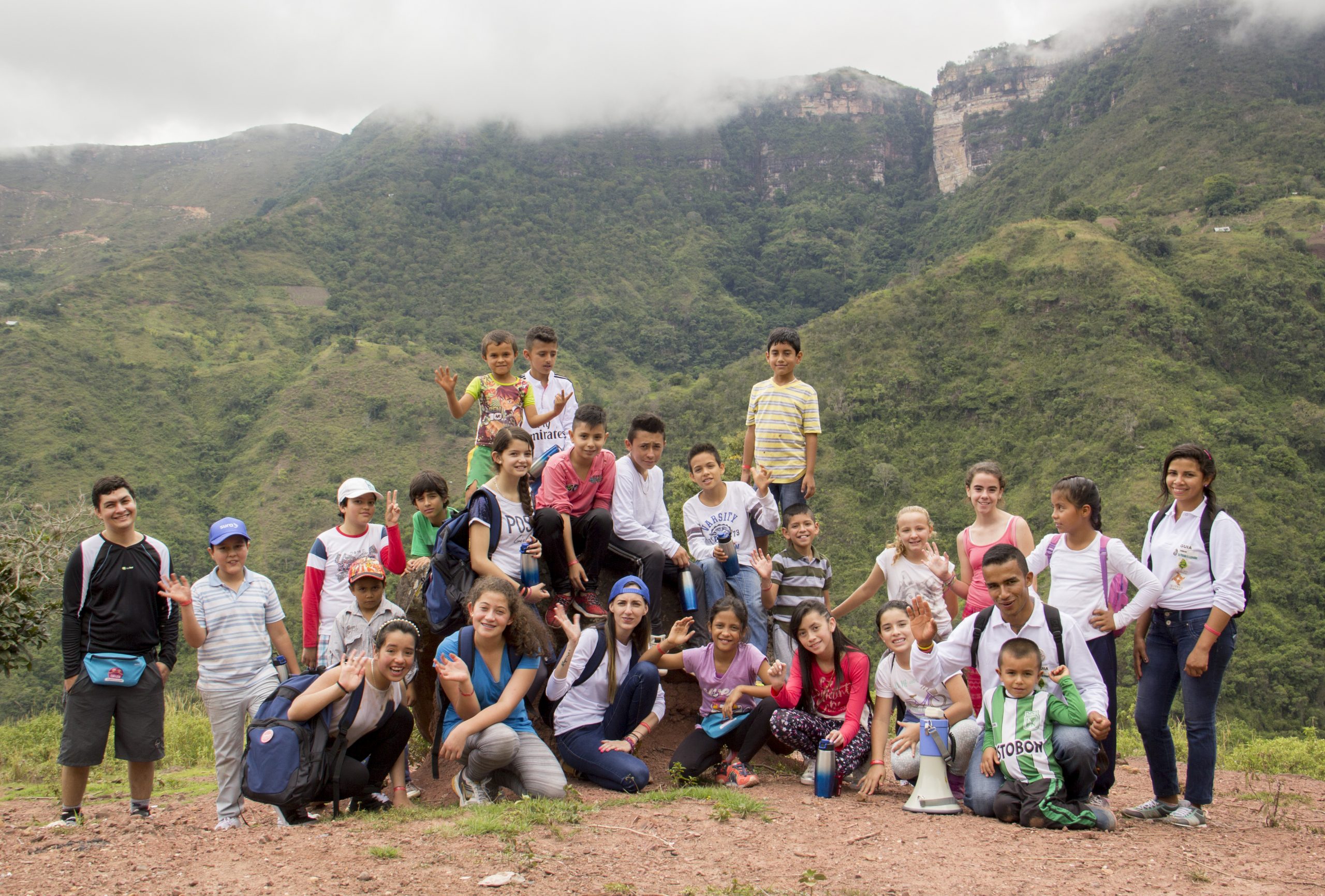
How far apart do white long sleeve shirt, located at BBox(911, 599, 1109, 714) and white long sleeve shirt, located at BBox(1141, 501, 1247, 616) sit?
38 cm

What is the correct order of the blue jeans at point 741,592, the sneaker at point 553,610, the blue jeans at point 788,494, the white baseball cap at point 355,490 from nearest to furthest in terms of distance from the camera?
the white baseball cap at point 355,490 → the sneaker at point 553,610 → the blue jeans at point 741,592 → the blue jeans at point 788,494

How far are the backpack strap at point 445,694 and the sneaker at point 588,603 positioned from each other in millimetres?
1004

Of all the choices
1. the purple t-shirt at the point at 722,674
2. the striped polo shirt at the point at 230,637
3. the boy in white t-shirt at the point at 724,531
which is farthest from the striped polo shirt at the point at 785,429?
the striped polo shirt at the point at 230,637

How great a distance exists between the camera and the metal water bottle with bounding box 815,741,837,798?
5262mm

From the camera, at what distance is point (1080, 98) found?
7569 centimetres

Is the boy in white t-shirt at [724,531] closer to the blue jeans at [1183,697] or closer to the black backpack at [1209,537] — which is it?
the blue jeans at [1183,697]

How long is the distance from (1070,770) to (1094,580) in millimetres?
1109

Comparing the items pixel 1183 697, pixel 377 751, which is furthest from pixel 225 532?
pixel 1183 697

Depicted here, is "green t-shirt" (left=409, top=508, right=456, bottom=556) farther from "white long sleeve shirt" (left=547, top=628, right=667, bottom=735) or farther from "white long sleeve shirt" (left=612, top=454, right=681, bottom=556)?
"white long sleeve shirt" (left=547, top=628, right=667, bottom=735)

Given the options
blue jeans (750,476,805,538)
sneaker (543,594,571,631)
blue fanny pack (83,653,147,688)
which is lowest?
blue fanny pack (83,653,147,688)

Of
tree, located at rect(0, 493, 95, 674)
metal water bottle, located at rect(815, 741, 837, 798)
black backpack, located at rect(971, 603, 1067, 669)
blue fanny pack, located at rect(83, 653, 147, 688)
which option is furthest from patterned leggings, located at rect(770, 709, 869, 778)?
tree, located at rect(0, 493, 95, 674)

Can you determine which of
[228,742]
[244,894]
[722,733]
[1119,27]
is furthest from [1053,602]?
[1119,27]

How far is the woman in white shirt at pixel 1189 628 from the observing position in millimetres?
4883

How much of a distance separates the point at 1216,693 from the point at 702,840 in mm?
3005
